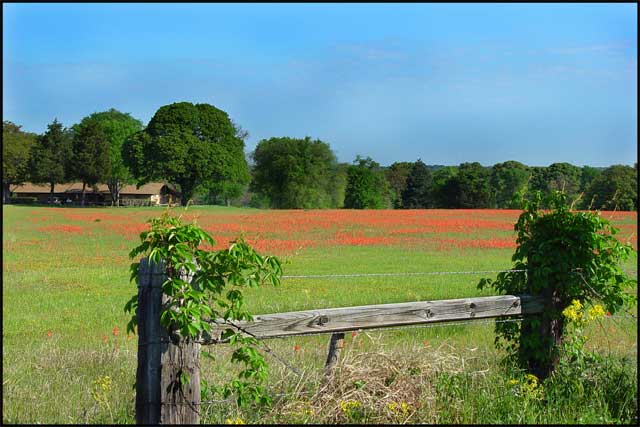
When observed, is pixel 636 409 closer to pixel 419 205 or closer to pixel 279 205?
pixel 279 205

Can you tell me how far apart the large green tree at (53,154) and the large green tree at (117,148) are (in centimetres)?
470

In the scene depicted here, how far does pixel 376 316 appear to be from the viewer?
547 cm

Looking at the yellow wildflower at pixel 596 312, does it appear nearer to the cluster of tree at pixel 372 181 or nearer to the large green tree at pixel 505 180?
the cluster of tree at pixel 372 181

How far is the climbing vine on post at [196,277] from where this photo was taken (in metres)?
4.47

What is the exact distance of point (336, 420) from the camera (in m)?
5.19

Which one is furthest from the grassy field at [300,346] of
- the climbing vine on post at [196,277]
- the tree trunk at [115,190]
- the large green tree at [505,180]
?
the tree trunk at [115,190]

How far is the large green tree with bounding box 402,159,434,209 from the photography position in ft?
306

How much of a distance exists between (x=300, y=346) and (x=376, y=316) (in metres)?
3.41

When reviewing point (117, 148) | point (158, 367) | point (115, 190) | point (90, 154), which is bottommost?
point (158, 367)

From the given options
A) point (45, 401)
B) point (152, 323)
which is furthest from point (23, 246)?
point (152, 323)

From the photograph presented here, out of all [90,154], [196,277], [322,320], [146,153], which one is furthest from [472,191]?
[196,277]

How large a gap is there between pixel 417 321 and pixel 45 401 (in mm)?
3314

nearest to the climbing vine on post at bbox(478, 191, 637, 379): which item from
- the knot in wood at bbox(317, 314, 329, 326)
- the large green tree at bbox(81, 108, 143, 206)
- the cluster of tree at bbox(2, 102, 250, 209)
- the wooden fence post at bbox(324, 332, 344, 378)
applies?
the wooden fence post at bbox(324, 332, 344, 378)

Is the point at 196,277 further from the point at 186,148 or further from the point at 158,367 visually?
the point at 186,148
